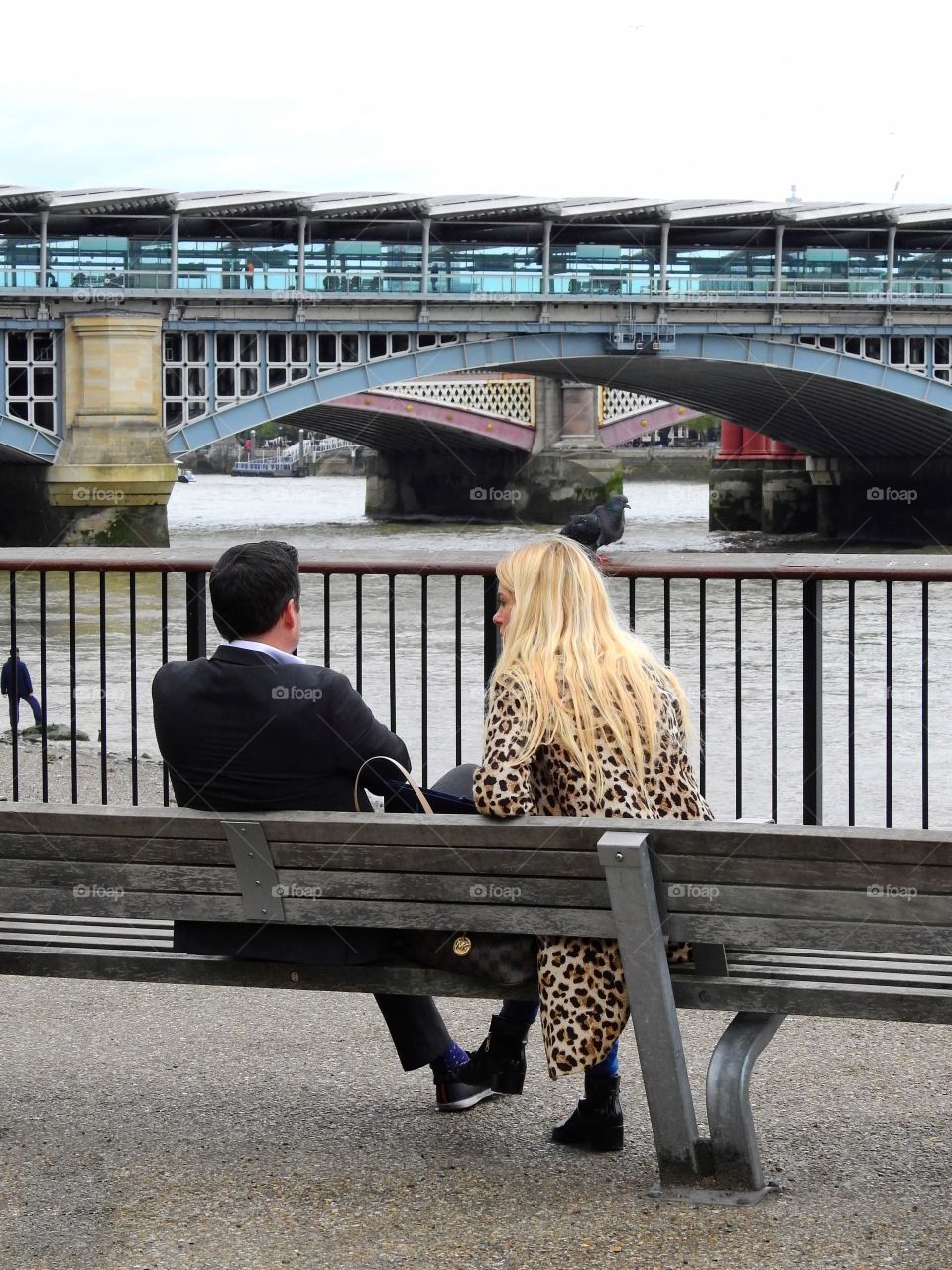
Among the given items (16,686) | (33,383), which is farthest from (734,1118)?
(33,383)

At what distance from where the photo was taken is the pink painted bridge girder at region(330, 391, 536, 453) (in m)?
39.1

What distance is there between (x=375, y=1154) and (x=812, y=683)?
218 cm

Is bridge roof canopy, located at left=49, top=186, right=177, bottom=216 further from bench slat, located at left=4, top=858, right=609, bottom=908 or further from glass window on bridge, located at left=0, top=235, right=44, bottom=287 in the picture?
bench slat, located at left=4, top=858, right=609, bottom=908

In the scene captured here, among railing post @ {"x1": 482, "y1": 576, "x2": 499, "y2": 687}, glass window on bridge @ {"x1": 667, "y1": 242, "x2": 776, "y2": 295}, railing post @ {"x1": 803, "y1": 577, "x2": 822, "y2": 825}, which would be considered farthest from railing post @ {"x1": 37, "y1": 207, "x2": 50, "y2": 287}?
railing post @ {"x1": 803, "y1": 577, "x2": 822, "y2": 825}

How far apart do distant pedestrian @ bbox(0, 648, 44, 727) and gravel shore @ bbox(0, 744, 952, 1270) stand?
2.11 metres

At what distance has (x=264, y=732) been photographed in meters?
3.03

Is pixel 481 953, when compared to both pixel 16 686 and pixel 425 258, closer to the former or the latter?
pixel 16 686

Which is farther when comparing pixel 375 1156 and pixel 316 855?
pixel 375 1156

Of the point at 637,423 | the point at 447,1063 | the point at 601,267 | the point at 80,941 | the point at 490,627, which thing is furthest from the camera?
the point at 637,423

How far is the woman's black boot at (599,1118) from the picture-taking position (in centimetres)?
314

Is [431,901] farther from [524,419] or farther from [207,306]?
[524,419]

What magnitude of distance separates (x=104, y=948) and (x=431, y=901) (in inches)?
24.2

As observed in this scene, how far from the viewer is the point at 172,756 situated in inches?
121

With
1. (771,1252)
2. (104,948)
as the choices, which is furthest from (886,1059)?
(104,948)
